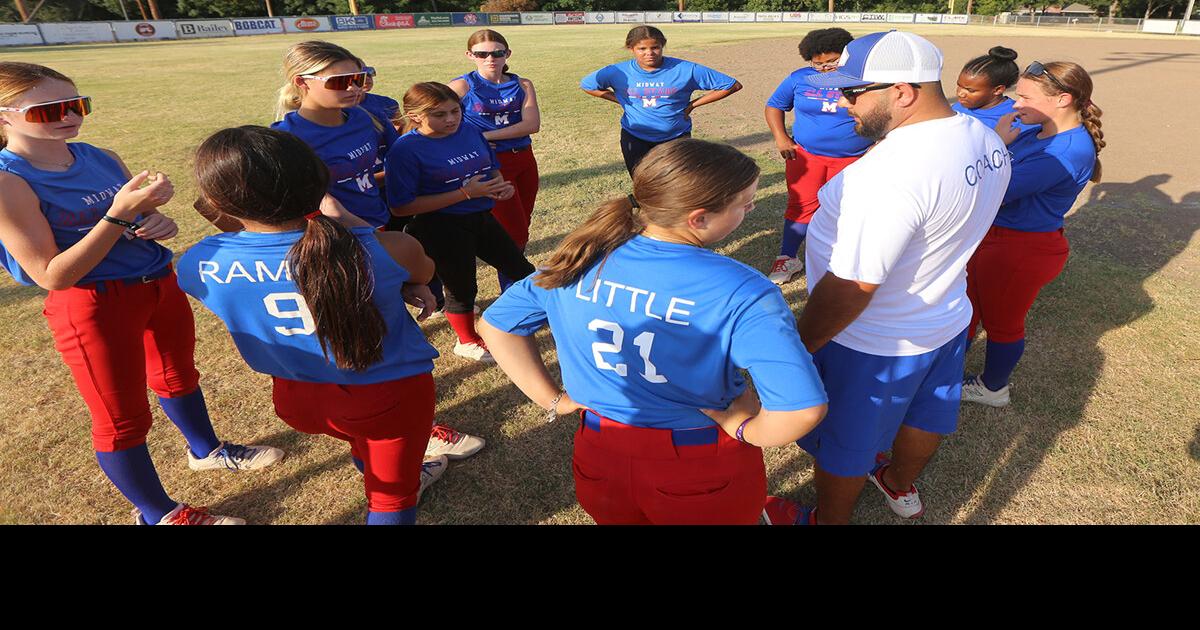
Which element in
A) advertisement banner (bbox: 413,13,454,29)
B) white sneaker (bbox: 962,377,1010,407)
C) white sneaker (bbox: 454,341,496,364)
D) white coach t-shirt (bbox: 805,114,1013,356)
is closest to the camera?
white coach t-shirt (bbox: 805,114,1013,356)

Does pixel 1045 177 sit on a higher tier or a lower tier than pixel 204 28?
lower

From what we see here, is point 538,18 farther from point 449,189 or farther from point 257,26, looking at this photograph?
point 449,189

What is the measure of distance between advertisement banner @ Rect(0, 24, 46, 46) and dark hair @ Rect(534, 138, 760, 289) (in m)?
51.4

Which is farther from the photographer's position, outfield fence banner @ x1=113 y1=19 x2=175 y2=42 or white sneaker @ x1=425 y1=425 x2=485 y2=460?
outfield fence banner @ x1=113 y1=19 x2=175 y2=42

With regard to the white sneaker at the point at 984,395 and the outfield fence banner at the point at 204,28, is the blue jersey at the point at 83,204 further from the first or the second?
the outfield fence banner at the point at 204,28

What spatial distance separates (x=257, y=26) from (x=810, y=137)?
5520 cm

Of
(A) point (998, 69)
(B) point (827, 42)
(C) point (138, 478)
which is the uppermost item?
(B) point (827, 42)

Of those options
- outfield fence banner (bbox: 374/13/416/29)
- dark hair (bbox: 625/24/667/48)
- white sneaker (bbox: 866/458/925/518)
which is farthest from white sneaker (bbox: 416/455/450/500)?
outfield fence banner (bbox: 374/13/416/29)

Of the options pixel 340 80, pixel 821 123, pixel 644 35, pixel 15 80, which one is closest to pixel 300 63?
pixel 340 80

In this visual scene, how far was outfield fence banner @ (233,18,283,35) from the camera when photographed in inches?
1768

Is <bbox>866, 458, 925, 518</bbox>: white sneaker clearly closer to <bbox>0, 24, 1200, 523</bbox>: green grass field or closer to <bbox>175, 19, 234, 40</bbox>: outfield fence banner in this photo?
<bbox>0, 24, 1200, 523</bbox>: green grass field

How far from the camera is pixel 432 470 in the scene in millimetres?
3400

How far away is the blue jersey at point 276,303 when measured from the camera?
1.94 m

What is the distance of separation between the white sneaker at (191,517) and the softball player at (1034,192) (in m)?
4.53
